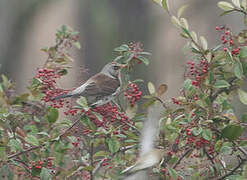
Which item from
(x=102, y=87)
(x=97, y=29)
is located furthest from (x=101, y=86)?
(x=97, y=29)

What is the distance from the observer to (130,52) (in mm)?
1540

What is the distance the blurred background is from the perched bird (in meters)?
4.14

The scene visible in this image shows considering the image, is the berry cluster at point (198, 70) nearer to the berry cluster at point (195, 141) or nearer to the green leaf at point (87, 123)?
the berry cluster at point (195, 141)

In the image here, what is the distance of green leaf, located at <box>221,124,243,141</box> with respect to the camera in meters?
1.27

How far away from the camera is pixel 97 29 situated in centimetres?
597

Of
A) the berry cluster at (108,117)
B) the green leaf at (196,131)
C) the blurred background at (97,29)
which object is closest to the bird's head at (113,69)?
the berry cluster at (108,117)

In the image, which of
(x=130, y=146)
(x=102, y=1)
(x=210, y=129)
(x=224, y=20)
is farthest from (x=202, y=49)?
(x=102, y=1)

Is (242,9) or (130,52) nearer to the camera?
(242,9)

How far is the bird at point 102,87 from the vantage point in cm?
155

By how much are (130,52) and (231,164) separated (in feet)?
1.43

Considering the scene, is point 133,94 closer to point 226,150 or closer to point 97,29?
point 226,150

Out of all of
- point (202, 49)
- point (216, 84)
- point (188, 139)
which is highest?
point (202, 49)

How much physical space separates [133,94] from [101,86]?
154 millimetres

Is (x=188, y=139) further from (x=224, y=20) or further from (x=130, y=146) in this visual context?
(x=224, y=20)
